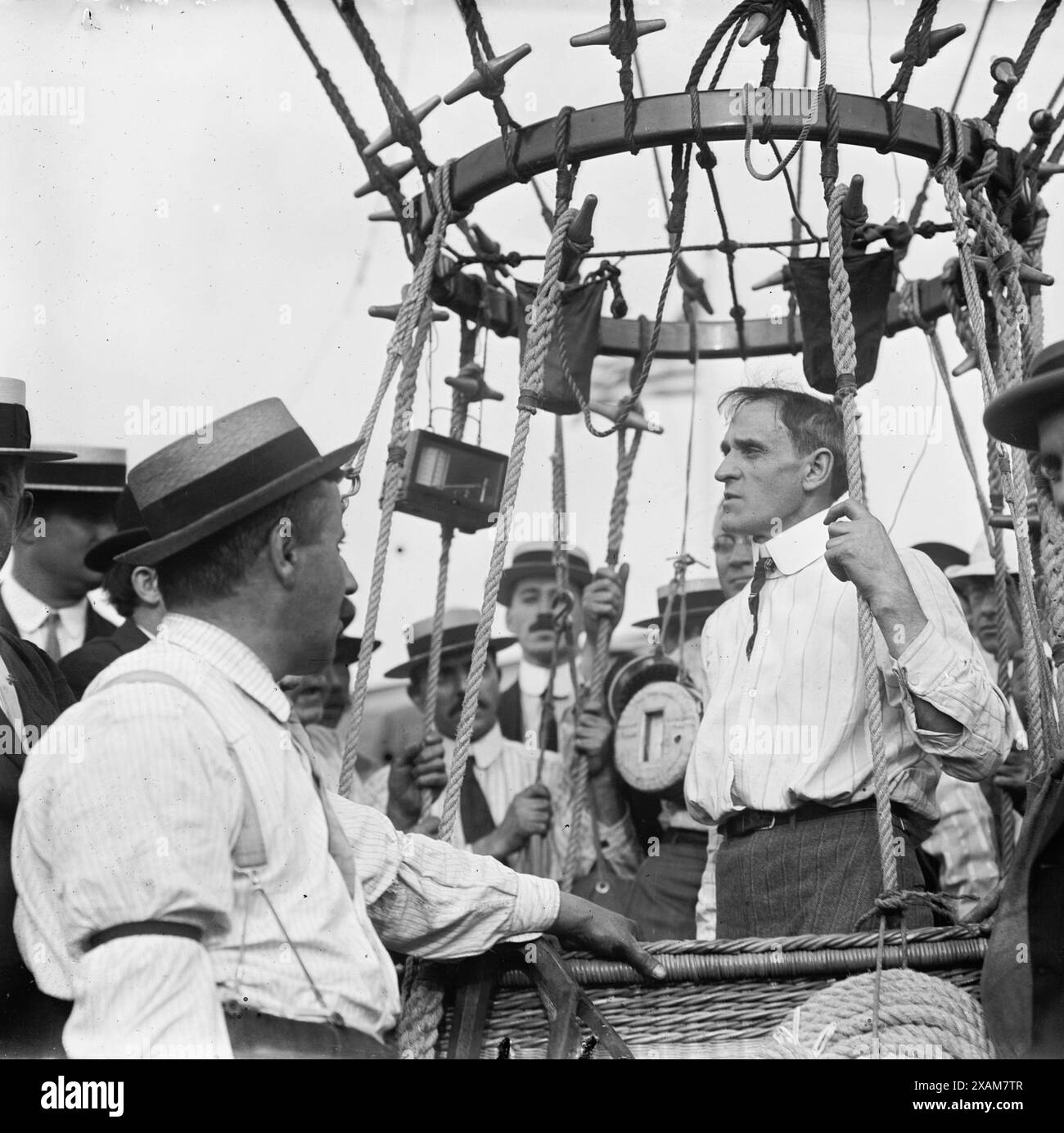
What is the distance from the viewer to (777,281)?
4777mm

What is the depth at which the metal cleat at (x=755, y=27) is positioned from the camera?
9.94ft

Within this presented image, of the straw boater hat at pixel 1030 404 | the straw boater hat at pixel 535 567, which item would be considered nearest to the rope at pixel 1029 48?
the straw boater hat at pixel 1030 404

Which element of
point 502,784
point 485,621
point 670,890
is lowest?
point 670,890

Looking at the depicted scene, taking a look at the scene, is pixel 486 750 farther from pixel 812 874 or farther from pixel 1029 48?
pixel 1029 48

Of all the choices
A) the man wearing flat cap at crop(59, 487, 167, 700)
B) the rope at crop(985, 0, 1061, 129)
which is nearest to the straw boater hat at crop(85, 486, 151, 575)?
the man wearing flat cap at crop(59, 487, 167, 700)

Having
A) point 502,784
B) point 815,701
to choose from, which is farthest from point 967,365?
point 502,784

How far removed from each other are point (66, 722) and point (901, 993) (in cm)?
135

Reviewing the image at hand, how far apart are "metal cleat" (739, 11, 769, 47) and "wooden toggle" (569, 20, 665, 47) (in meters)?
0.22

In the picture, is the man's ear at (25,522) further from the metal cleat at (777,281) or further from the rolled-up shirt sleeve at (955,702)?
the metal cleat at (777,281)

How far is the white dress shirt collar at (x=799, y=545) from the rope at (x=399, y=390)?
0.89 meters

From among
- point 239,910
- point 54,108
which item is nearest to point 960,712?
point 239,910

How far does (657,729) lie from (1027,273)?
1.61 meters

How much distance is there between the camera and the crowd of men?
6.23ft
